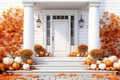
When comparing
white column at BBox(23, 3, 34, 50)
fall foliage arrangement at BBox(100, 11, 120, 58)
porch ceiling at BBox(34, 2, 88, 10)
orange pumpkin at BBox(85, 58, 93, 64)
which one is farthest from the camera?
fall foliage arrangement at BBox(100, 11, 120, 58)

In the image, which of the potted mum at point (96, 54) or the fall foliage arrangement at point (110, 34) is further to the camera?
the fall foliage arrangement at point (110, 34)

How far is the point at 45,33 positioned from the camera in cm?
1838

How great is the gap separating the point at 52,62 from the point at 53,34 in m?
3.47

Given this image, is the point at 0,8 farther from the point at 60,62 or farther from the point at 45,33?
the point at 60,62

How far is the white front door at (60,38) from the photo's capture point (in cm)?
1839

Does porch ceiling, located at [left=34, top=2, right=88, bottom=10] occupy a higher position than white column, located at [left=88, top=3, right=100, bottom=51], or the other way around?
porch ceiling, located at [left=34, top=2, right=88, bottom=10]

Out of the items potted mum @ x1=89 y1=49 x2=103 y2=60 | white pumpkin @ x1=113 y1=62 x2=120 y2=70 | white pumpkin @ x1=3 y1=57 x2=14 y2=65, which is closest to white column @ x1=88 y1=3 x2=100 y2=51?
potted mum @ x1=89 y1=49 x2=103 y2=60

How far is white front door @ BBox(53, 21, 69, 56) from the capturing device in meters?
18.4

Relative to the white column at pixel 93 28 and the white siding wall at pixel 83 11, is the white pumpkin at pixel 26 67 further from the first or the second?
the white siding wall at pixel 83 11

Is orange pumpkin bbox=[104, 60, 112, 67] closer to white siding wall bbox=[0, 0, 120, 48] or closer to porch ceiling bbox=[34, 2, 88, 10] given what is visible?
porch ceiling bbox=[34, 2, 88, 10]

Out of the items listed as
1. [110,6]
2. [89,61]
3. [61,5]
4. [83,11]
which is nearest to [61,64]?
[89,61]

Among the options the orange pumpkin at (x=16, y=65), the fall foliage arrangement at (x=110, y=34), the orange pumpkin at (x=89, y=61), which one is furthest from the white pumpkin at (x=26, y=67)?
the fall foliage arrangement at (x=110, y=34)

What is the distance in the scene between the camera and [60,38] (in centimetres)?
1845

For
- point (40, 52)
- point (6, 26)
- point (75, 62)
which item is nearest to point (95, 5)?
point (75, 62)
